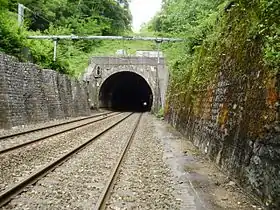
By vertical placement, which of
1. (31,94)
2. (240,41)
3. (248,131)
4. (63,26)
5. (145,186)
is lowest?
(145,186)

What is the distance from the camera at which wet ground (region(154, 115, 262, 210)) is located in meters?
5.38

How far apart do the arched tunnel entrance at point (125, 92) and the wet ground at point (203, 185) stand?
26.4 metres

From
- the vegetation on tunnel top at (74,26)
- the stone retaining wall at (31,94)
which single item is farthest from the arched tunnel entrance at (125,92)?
the stone retaining wall at (31,94)

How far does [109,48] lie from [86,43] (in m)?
2.88

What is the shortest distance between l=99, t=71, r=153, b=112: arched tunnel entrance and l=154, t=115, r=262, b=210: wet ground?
26378mm

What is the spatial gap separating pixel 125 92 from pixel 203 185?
43533mm

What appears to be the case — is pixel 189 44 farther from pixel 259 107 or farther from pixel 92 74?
pixel 92 74

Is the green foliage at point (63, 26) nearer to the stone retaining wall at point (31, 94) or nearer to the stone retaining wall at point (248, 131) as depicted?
the stone retaining wall at point (31, 94)

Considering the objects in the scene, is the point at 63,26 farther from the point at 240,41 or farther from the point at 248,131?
the point at 248,131

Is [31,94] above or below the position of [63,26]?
below

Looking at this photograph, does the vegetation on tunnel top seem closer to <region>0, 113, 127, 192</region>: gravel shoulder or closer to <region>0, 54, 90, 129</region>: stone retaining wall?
<region>0, 54, 90, 129</region>: stone retaining wall

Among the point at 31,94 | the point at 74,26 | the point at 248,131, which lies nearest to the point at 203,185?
the point at 248,131

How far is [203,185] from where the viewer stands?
21.5ft

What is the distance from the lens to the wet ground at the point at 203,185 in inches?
212
